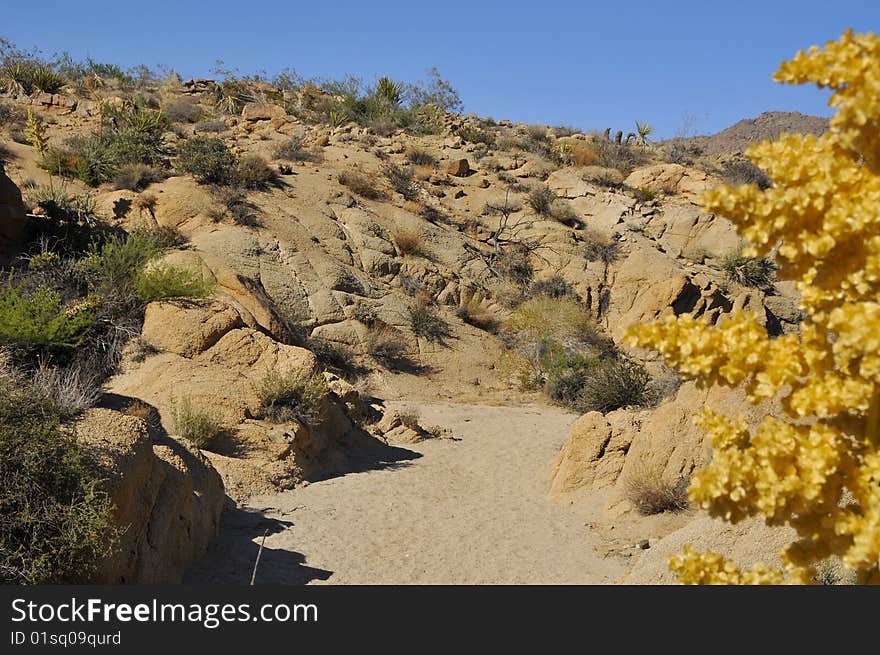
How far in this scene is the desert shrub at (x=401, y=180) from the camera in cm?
2534

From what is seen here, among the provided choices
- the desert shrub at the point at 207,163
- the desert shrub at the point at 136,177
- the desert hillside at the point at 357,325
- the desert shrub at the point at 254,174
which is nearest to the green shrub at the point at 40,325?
the desert hillside at the point at 357,325

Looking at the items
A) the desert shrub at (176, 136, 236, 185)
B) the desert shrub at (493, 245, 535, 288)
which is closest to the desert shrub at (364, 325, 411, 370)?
the desert shrub at (493, 245, 535, 288)

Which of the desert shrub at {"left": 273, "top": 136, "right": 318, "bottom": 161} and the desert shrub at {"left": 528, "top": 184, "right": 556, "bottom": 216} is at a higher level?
the desert shrub at {"left": 273, "top": 136, "right": 318, "bottom": 161}

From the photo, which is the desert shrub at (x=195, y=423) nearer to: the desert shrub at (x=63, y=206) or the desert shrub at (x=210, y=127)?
the desert shrub at (x=63, y=206)

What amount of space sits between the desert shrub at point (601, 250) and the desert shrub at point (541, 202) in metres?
2.00

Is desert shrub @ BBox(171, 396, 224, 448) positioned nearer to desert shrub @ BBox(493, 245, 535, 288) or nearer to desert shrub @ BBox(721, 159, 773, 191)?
desert shrub @ BBox(493, 245, 535, 288)

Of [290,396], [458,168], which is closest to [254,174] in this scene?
[458,168]

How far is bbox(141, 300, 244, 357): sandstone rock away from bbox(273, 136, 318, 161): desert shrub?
14.5 metres

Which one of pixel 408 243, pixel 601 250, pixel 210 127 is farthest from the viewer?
pixel 210 127

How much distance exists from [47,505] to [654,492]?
6342mm

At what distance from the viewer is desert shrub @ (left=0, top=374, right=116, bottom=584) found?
4586 mm

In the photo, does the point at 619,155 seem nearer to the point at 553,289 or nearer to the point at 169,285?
the point at 553,289

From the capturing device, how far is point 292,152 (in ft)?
82.1

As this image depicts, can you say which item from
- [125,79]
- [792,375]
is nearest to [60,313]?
[792,375]
